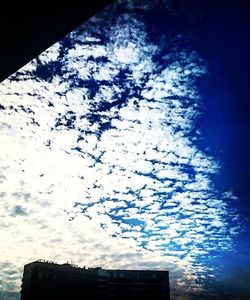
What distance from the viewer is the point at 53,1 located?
3.06 meters

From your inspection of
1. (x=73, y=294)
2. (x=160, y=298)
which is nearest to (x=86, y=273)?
(x=73, y=294)

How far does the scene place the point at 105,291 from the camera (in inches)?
3113

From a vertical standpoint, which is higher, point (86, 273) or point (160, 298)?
point (86, 273)

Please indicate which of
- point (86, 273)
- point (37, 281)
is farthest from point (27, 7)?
point (86, 273)

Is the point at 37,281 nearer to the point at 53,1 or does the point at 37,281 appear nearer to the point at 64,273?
the point at 64,273

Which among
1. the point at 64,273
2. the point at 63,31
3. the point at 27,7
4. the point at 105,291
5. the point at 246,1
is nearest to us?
the point at 27,7

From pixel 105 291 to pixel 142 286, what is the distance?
992 centimetres

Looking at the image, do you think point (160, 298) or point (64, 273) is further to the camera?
point (160, 298)

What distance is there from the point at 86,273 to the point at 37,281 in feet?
50.5

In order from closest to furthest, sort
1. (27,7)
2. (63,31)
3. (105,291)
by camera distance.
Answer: (27,7)
(63,31)
(105,291)

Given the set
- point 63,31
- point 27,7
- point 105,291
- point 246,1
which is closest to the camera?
point 27,7

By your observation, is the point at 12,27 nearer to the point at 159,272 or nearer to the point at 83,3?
the point at 83,3

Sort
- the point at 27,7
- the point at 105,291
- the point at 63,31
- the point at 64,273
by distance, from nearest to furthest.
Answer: the point at 27,7 < the point at 63,31 < the point at 64,273 < the point at 105,291

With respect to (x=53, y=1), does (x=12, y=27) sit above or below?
below
